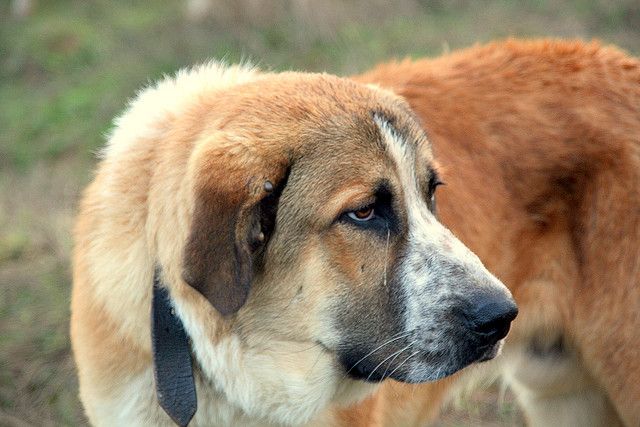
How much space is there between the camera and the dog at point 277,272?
10.4ft

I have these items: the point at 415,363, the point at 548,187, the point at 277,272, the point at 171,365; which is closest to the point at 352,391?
the point at 415,363

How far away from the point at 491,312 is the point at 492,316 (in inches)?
0.6

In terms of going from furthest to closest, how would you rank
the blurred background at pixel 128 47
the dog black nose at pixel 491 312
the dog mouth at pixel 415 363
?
1. the blurred background at pixel 128 47
2. the dog mouth at pixel 415 363
3. the dog black nose at pixel 491 312

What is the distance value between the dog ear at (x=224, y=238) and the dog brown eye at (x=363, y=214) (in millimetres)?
319

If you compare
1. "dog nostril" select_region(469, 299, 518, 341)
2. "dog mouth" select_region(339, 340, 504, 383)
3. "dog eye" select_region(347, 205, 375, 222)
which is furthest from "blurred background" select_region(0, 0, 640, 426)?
"dog nostril" select_region(469, 299, 518, 341)

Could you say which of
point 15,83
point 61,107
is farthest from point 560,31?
point 15,83

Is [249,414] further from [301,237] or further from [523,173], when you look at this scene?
[523,173]

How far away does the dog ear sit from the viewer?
9.98 feet

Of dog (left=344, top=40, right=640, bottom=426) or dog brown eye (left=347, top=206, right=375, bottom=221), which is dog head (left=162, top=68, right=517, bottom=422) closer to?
dog brown eye (left=347, top=206, right=375, bottom=221)

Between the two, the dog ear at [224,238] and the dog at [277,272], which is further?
the dog at [277,272]

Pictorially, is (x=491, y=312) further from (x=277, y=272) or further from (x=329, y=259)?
(x=277, y=272)

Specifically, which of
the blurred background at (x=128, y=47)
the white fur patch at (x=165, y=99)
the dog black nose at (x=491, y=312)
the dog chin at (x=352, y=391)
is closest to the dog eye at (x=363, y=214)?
the dog black nose at (x=491, y=312)

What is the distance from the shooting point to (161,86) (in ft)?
12.8

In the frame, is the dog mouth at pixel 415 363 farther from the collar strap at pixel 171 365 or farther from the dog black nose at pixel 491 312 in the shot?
the collar strap at pixel 171 365
